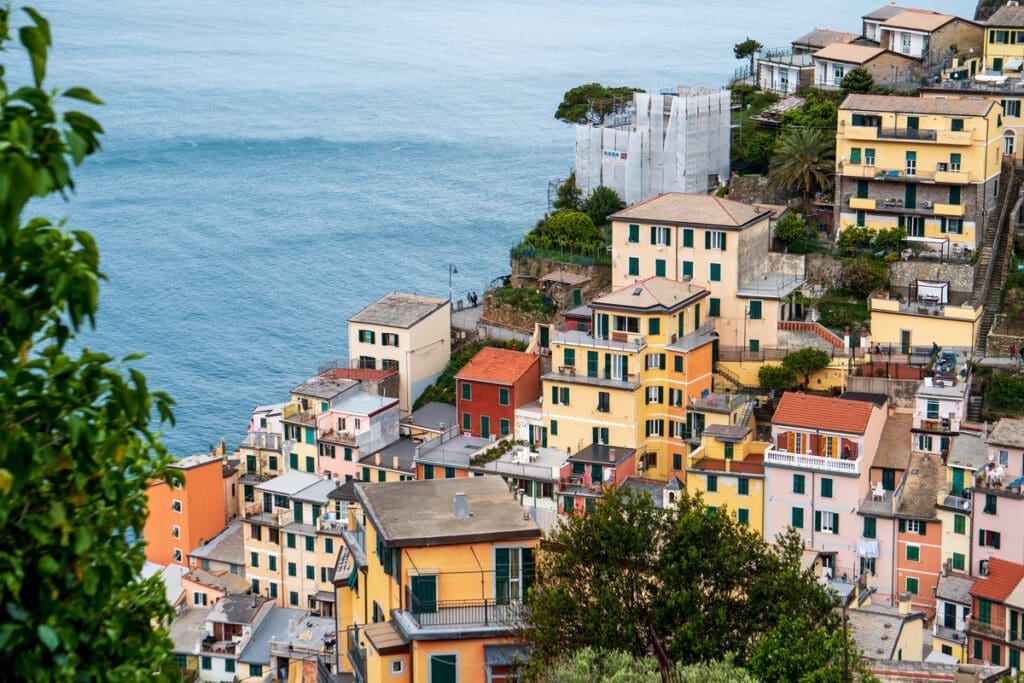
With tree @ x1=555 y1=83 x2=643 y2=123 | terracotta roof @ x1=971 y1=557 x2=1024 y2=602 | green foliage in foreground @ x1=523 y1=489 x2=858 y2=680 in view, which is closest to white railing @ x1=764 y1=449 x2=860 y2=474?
terracotta roof @ x1=971 y1=557 x2=1024 y2=602

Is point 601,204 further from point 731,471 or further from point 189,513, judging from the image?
point 731,471

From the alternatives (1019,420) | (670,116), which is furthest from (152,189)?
(1019,420)

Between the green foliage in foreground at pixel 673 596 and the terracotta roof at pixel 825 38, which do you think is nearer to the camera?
the green foliage in foreground at pixel 673 596

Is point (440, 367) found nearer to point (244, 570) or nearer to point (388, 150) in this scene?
point (244, 570)

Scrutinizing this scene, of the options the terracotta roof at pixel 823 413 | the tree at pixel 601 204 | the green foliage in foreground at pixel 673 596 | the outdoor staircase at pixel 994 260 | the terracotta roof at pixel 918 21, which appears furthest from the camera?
the terracotta roof at pixel 918 21

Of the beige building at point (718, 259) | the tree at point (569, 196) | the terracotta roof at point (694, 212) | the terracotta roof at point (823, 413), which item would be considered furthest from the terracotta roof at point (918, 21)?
the terracotta roof at point (823, 413)

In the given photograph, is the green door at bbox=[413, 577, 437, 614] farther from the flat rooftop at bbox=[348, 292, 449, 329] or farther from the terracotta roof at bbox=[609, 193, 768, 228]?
the flat rooftop at bbox=[348, 292, 449, 329]

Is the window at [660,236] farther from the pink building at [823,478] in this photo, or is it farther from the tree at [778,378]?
the pink building at [823,478]

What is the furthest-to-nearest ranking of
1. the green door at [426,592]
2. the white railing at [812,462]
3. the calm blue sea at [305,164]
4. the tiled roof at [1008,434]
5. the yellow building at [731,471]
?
1. the calm blue sea at [305,164]
2. the yellow building at [731,471]
3. the white railing at [812,462]
4. the tiled roof at [1008,434]
5. the green door at [426,592]
